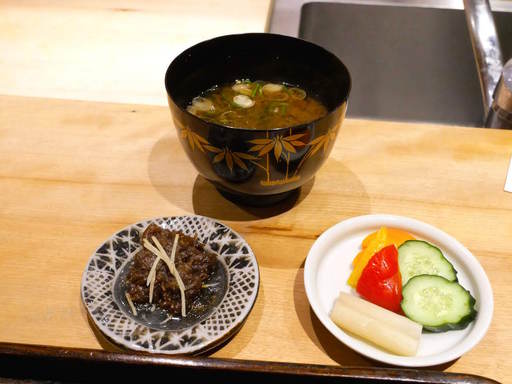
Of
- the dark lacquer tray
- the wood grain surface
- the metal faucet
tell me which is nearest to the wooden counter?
the wood grain surface

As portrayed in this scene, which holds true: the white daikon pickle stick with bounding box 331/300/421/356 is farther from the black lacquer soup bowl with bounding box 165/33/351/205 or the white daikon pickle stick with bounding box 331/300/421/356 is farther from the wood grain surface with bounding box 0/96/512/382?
the black lacquer soup bowl with bounding box 165/33/351/205

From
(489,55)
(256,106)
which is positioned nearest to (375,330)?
(256,106)

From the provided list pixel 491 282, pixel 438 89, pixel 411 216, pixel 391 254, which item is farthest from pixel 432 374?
pixel 438 89

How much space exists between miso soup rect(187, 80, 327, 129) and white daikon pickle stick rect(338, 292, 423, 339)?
42 centimetres

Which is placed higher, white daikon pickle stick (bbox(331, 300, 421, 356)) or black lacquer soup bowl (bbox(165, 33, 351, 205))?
black lacquer soup bowl (bbox(165, 33, 351, 205))

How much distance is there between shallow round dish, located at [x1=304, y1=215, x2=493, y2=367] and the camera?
844 mm

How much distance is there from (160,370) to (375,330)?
37 cm

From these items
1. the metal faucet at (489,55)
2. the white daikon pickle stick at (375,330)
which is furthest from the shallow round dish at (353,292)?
the metal faucet at (489,55)

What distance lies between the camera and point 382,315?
897mm

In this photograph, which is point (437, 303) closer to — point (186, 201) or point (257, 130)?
point (257, 130)

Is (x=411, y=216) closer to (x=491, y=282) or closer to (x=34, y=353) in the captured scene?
(x=491, y=282)

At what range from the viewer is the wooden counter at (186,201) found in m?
0.94

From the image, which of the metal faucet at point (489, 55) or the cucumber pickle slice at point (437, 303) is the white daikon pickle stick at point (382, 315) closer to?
the cucumber pickle slice at point (437, 303)

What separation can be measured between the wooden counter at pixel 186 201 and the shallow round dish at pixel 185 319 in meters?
0.07
